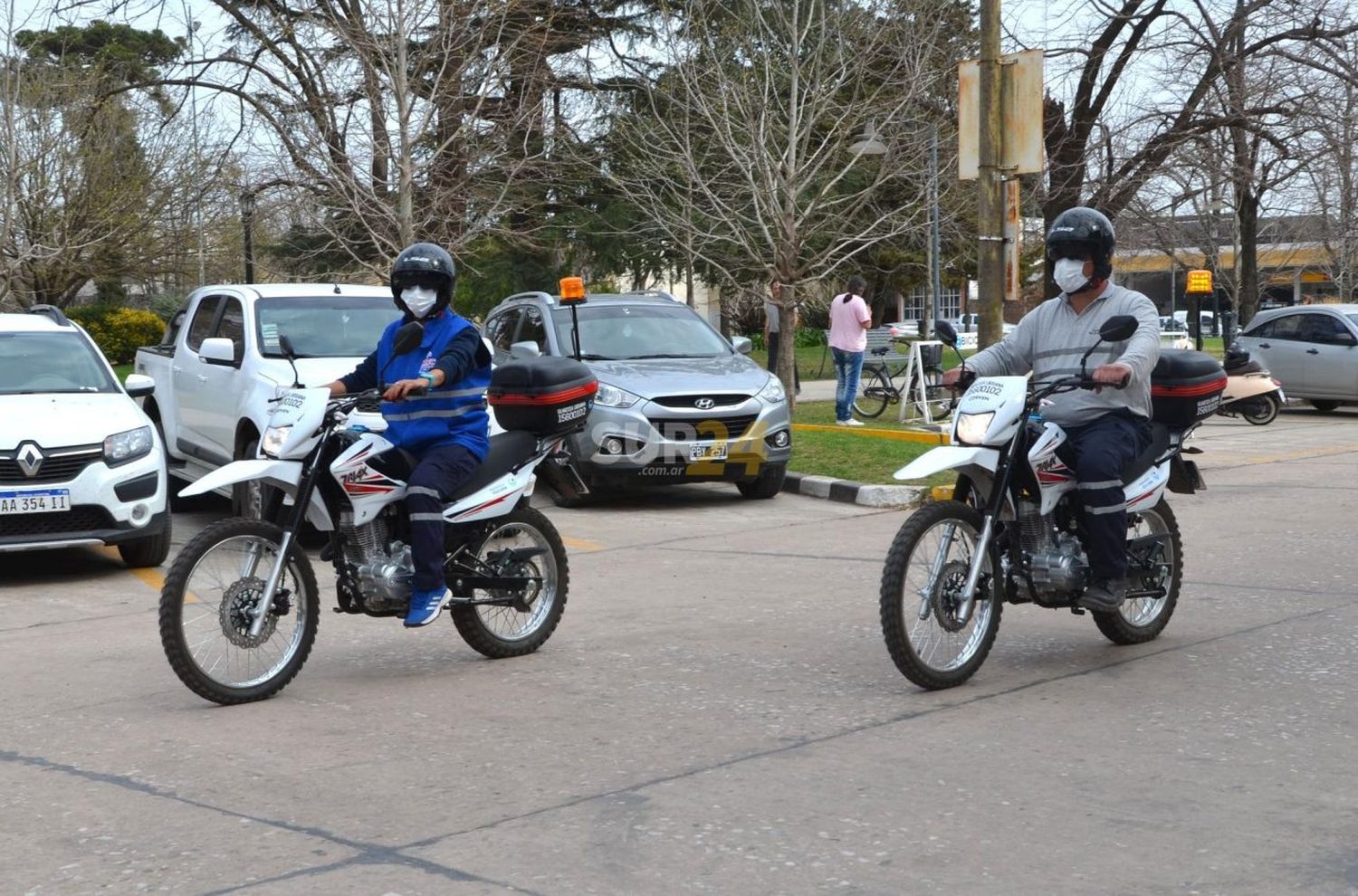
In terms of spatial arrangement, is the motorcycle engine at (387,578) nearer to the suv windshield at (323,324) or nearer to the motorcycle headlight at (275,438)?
the motorcycle headlight at (275,438)

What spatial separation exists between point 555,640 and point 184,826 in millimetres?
3063

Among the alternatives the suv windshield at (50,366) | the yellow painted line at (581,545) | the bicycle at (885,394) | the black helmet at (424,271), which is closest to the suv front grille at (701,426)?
the yellow painted line at (581,545)

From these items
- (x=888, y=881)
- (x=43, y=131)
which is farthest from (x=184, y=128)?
(x=888, y=881)

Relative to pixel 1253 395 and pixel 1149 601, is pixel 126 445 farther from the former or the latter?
pixel 1253 395

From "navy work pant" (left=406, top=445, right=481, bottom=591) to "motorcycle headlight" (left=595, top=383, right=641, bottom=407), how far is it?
6.16 meters

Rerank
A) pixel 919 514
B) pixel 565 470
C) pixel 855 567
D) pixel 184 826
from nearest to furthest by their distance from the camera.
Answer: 1. pixel 184 826
2. pixel 919 514
3. pixel 565 470
4. pixel 855 567

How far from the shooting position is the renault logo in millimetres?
9820

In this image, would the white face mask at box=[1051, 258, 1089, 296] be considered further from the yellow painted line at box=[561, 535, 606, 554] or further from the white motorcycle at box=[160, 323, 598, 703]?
the yellow painted line at box=[561, 535, 606, 554]

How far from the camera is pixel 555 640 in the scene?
7.83 m

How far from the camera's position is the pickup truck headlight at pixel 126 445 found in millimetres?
10188

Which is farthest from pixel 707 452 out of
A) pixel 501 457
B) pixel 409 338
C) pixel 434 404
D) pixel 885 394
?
pixel 885 394

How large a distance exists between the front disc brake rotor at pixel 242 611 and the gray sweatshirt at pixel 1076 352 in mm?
2990

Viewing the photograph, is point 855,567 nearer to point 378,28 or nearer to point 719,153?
point 378,28

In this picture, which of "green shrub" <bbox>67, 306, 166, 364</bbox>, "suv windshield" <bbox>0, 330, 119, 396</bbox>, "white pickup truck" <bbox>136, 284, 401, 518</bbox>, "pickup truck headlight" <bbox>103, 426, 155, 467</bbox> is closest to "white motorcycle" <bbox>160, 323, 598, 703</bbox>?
"pickup truck headlight" <bbox>103, 426, 155, 467</bbox>
